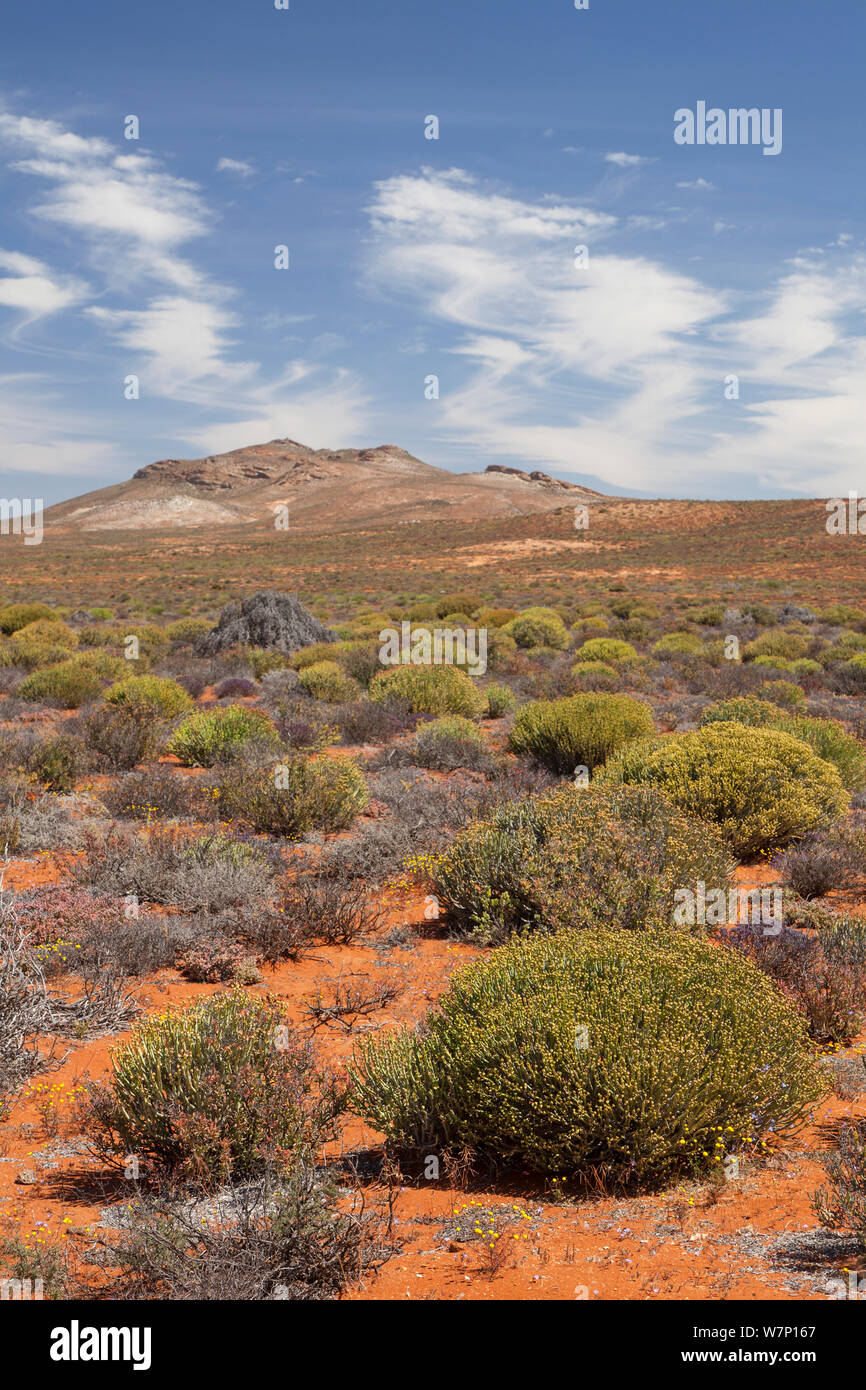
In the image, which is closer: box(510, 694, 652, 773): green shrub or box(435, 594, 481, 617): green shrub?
box(510, 694, 652, 773): green shrub

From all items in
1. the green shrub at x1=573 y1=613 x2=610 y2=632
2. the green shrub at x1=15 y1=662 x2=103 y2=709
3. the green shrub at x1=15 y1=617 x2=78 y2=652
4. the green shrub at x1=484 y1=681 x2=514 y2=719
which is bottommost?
the green shrub at x1=484 y1=681 x2=514 y2=719

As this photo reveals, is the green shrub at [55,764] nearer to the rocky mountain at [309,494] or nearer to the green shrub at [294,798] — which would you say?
the green shrub at [294,798]

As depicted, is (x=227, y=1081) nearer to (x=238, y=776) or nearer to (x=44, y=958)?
(x=44, y=958)

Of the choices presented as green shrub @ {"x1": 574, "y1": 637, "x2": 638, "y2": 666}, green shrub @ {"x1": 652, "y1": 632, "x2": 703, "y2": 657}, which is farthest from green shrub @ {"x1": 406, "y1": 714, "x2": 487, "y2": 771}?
green shrub @ {"x1": 652, "y1": 632, "x2": 703, "y2": 657}

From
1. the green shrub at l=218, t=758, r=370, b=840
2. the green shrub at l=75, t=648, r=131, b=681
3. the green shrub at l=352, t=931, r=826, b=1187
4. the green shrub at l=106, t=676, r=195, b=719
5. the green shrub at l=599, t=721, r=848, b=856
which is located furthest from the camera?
the green shrub at l=75, t=648, r=131, b=681

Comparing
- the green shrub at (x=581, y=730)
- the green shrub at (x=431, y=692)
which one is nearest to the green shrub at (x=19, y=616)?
the green shrub at (x=431, y=692)

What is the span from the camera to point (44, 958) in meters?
5.25

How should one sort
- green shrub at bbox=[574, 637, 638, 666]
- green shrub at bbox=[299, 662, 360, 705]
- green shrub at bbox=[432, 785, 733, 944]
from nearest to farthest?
green shrub at bbox=[432, 785, 733, 944] → green shrub at bbox=[299, 662, 360, 705] → green shrub at bbox=[574, 637, 638, 666]

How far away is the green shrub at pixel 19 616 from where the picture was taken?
22.9m

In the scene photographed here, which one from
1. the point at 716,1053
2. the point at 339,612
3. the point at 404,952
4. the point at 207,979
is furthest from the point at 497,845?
the point at 339,612

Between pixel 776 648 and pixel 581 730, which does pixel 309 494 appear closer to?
pixel 776 648

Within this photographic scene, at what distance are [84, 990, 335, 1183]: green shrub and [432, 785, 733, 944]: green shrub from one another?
182 cm

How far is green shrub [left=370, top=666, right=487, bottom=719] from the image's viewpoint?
13383mm

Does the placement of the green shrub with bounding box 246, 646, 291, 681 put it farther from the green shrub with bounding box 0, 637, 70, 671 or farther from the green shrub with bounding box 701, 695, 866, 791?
the green shrub with bounding box 701, 695, 866, 791
